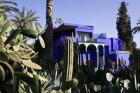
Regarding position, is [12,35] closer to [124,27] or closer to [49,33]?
[49,33]

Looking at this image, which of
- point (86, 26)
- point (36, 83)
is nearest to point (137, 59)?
point (36, 83)

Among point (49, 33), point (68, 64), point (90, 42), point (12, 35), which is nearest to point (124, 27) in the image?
point (90, 42)

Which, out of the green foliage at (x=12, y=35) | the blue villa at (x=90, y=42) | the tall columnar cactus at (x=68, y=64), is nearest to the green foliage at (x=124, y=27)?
the blue villa at (x=90, y=42)

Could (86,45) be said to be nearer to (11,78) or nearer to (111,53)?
(111,53)

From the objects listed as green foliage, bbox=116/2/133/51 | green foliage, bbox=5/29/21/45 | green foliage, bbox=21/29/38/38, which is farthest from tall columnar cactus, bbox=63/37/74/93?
green foliage, bbox=116/2/133/51

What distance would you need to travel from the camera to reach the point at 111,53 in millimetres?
40062

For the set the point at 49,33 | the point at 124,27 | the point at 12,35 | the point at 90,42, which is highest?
the point at 124,27

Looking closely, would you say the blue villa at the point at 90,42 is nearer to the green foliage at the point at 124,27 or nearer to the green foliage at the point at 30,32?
the green foliage at the point at 124,27

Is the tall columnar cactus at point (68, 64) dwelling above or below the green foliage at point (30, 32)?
below

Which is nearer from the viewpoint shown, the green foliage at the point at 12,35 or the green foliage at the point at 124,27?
the green foliage at the point at 12,35

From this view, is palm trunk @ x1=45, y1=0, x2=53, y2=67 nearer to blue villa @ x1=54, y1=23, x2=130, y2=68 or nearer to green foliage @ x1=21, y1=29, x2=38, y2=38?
green foliage @ x1=21, y1=29, x2=38, y2=38

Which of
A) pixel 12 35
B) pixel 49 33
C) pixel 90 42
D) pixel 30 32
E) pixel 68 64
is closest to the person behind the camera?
pixel 12 35

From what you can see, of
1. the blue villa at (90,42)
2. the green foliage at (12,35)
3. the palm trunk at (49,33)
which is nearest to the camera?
the green foliage at (12,35)

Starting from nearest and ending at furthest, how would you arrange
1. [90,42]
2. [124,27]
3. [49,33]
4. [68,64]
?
1. [68,64]
2. [49,33]
3. [90,42]
4. [124,27]
